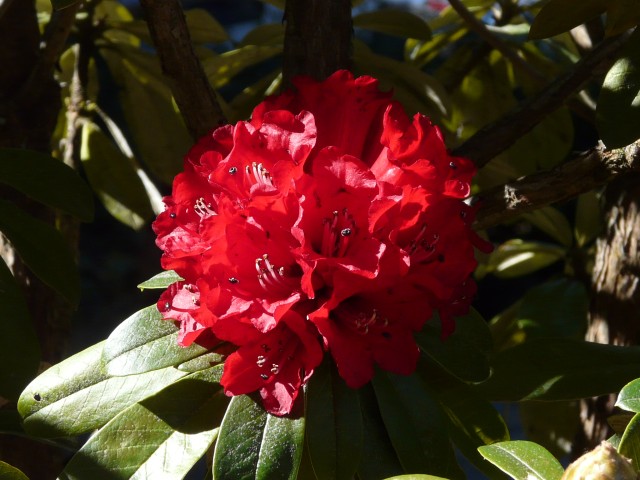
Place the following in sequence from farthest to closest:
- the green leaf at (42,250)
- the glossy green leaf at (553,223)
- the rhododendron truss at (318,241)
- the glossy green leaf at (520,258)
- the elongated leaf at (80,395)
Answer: the glossy green leaf at (520,258) → the glossy green leaf at (553,223) → the green leaf at (42,250) → the elongated leaf at (80,395) → the rhododendron truss at (318,241)

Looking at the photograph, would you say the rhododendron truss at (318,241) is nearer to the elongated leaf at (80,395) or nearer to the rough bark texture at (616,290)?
the elongated leaf at (80,395)

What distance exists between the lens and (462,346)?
2.90 feet

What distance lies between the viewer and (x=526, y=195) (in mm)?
923

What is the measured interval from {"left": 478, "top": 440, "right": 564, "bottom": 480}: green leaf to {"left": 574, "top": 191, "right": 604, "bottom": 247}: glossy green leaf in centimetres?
102

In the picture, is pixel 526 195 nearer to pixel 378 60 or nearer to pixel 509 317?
pixel 378 60

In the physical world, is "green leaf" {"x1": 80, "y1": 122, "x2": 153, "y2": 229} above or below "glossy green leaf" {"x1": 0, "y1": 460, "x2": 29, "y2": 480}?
below

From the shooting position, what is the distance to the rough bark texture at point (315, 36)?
1.03 meters

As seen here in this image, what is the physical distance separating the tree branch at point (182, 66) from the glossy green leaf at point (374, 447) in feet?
1.24

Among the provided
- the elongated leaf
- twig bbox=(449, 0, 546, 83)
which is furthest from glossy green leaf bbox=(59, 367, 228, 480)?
twig bbox=(449, 0, 546, 83)

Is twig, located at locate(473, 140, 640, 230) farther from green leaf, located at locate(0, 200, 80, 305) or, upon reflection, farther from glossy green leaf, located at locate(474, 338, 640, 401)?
green leaf, located at locate(0, 200, 80, 305)

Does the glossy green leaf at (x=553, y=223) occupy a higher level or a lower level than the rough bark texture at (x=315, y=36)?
lower

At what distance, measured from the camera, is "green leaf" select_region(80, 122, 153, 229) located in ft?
4.47

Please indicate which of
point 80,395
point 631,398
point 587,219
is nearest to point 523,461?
point 631,398

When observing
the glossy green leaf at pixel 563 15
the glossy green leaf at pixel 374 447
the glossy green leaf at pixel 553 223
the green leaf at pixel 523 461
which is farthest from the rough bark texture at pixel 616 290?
Result: the green leaf at pixel 523 461
